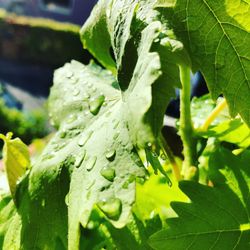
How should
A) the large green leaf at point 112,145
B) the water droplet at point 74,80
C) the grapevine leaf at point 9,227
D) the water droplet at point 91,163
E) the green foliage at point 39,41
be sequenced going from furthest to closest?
the green foliage at point 39,41 < the water droplet at point 74,80 < the grapevine leaf at point 9,227 < the water droplet at point 91,163 < the large green leaf at point 112,145

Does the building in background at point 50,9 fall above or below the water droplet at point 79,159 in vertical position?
below

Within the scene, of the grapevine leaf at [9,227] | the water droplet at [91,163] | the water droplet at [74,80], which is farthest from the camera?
the water droplet at [74,80]

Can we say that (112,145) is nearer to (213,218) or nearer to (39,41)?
(213,218)

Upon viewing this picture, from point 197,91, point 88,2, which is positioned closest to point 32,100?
point 197,91

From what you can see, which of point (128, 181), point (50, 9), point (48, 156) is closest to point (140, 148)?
point (128, 181)

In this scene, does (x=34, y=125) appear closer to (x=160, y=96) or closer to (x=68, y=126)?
(x=68, y=126)

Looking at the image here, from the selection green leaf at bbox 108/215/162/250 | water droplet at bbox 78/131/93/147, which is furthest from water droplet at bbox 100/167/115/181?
green leaf at bbox 108/215/162/250

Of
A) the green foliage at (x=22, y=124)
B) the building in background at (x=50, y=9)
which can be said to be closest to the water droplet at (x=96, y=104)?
the green foliage at (x=22, y=124)

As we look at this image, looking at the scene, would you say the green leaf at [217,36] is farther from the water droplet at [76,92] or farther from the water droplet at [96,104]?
the water droplet at [76,92]
